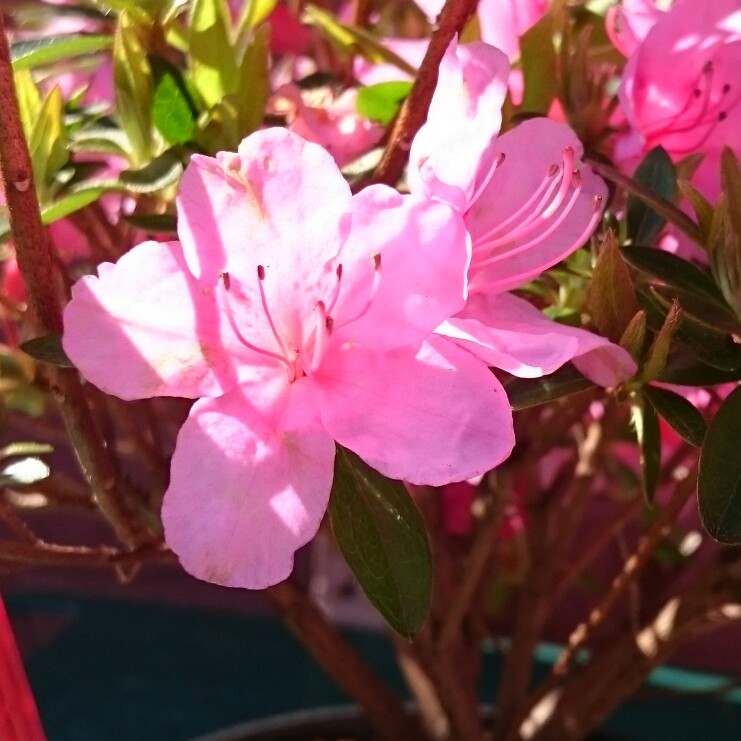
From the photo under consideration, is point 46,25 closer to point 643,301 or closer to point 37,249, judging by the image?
point 37,249

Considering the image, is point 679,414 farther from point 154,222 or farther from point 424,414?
point 154,222

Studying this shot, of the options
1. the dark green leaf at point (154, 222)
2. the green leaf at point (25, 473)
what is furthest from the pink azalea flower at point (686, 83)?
the green leaf at point (25, 473)

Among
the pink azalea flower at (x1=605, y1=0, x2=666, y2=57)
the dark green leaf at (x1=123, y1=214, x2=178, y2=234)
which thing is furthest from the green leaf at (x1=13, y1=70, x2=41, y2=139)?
the pink azalea flower at (x1=605, y1=0, x2=666, y2=57)

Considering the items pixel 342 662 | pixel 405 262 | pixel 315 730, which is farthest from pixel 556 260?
pixel 315 730

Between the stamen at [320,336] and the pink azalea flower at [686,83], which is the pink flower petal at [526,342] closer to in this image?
the stamen at [320,336]

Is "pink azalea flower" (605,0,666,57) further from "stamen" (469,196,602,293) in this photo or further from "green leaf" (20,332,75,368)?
"green leaf" (20,332,75,368)

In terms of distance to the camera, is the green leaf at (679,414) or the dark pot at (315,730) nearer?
the green leaf at (679,414)

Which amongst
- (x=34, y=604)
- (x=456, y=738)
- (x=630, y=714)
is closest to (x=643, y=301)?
(x=456, y=738)
